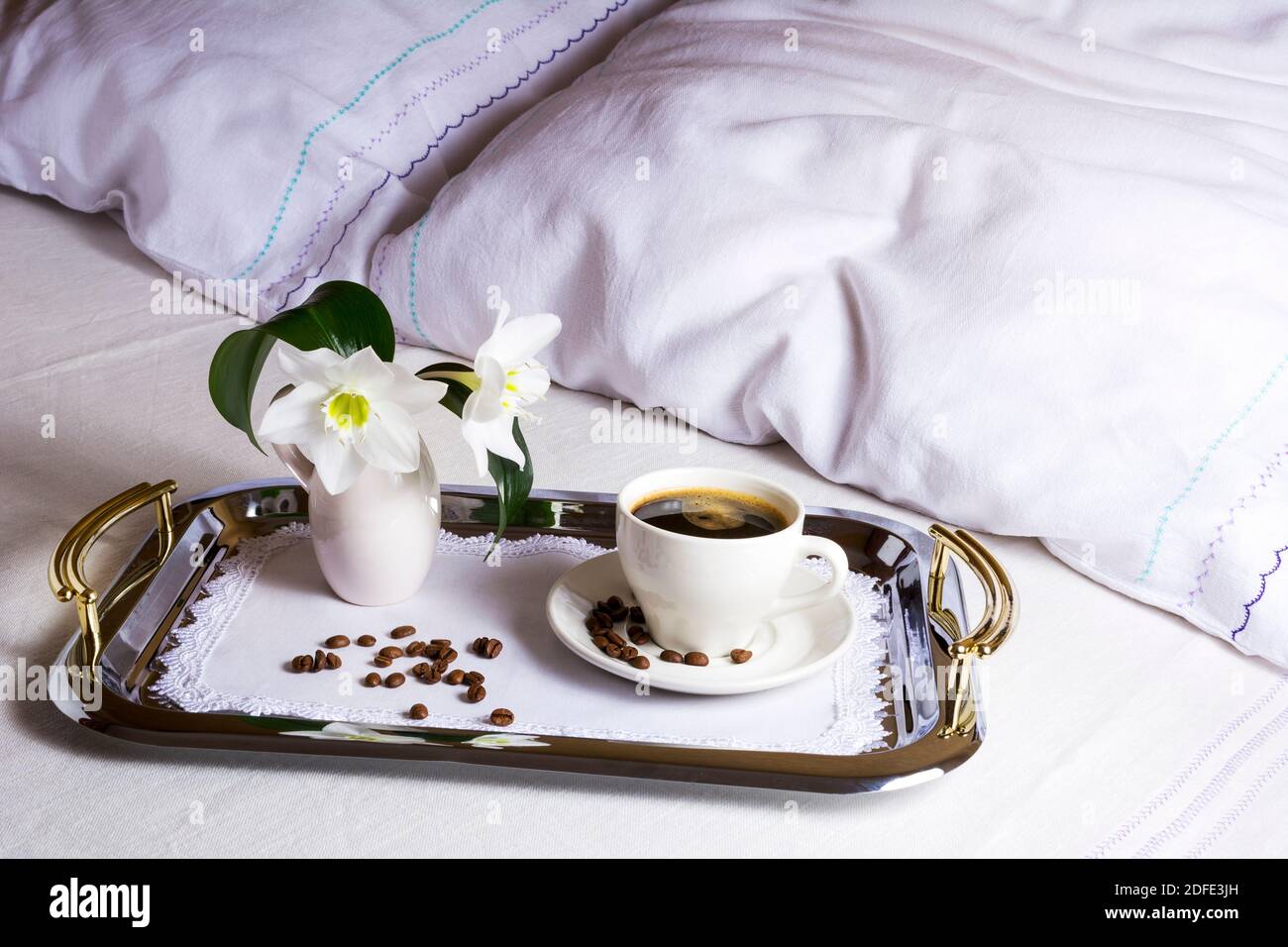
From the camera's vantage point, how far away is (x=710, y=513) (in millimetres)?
590

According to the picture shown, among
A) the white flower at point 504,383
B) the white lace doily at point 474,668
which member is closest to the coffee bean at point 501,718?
the white lace doily at point 474,668

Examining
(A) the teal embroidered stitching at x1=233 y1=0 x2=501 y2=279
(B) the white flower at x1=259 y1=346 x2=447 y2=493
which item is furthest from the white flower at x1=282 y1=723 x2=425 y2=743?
(A) the teal embroidered stitching at x1=233 y1=0 x2=501 y2=279

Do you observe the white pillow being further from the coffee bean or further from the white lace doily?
the coffee bean

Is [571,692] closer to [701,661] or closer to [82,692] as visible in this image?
[701,661]

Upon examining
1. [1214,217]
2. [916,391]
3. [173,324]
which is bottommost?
[173,324]

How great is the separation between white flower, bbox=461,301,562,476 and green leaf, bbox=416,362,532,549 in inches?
1.0

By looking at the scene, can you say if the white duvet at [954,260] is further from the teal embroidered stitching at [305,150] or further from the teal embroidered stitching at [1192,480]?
the teal embroidered stitching at [305,150]

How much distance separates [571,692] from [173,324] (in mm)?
616

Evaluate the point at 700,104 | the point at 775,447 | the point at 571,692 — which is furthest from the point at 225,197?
the point at 571,692

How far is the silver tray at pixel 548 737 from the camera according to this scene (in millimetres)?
521

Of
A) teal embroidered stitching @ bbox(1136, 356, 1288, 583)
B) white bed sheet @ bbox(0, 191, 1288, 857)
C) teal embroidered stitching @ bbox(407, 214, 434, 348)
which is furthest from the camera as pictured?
teal embroidered stitching @ bbox(407, 214, 434, 348)

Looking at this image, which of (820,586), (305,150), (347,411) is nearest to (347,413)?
(347,411)

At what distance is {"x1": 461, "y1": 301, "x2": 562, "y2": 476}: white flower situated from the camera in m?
0.55

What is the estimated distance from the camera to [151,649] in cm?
60
